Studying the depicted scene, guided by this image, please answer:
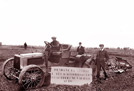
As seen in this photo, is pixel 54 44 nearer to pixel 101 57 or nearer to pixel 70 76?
pixel 70 76

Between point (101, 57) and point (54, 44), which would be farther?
point (101, 57)

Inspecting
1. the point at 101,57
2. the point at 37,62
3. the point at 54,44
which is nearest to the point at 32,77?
the point at 37,62

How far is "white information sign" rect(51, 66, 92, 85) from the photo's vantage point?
24.5ft

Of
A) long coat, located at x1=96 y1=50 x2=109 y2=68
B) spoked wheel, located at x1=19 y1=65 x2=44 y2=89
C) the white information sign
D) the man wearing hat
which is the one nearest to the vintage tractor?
spoked wheel, located at x1=19 y1=65 x2=44 y2=89

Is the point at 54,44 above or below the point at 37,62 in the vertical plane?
above

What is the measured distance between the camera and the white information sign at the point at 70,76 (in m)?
7.47

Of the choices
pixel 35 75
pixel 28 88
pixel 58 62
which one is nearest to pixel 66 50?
pixel 58 62

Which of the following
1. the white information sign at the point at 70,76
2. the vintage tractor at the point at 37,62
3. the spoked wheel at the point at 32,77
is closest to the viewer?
the spoked wheel at the point at 32,77

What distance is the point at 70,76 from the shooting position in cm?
764

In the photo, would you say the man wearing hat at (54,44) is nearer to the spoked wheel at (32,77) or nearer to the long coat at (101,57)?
the spoked wheel at (32,77)

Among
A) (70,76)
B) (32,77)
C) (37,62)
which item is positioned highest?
(37,62)

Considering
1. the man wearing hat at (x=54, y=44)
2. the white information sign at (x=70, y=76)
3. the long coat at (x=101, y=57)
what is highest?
the man wearing hat at (x=54, y=44)

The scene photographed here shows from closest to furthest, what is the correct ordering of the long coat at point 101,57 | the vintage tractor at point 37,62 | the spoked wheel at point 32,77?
the spoked wheel at point 32,77 < the vintage tractor at point 37,62 < the long coat at point 101,57

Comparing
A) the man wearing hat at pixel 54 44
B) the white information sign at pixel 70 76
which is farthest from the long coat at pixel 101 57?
the man wearing hat at pixel 54 44
